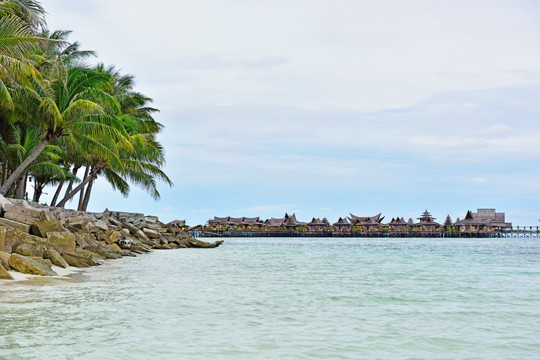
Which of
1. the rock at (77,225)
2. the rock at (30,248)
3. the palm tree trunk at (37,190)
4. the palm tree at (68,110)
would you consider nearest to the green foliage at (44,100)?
the palm tree at (68,110)

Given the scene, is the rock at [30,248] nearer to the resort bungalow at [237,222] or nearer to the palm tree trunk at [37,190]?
the palm tree trunk at [37,190]

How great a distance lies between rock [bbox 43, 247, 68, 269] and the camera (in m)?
12.4

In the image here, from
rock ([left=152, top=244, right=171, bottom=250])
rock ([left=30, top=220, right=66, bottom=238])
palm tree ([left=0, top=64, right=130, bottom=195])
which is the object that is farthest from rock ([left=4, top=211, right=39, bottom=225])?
rock ([left=152, top=244, right=171, bottom=250])

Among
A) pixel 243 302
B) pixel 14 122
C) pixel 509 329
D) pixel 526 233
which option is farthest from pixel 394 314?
pixel 526 233

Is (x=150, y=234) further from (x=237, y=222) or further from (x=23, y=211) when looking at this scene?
(x=237, y=222)

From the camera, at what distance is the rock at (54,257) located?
1241cm

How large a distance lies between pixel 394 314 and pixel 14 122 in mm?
18765

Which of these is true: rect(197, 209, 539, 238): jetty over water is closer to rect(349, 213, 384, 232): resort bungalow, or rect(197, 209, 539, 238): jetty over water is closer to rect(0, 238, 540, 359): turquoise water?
rect(349, 213, 384, 232): resort bungalow

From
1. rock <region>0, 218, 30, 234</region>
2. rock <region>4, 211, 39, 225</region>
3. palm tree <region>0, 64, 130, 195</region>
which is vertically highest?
palm tree <region>0, 64, 130, 195</region>

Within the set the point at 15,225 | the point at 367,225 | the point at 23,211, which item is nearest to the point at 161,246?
the point at 23,211

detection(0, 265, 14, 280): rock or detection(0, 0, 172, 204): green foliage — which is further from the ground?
detection(0, 0, 172, 204): green foliage

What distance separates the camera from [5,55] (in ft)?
49.6

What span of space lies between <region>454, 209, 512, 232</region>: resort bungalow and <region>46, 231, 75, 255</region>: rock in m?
80.7

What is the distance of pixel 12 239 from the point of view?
465 inches
